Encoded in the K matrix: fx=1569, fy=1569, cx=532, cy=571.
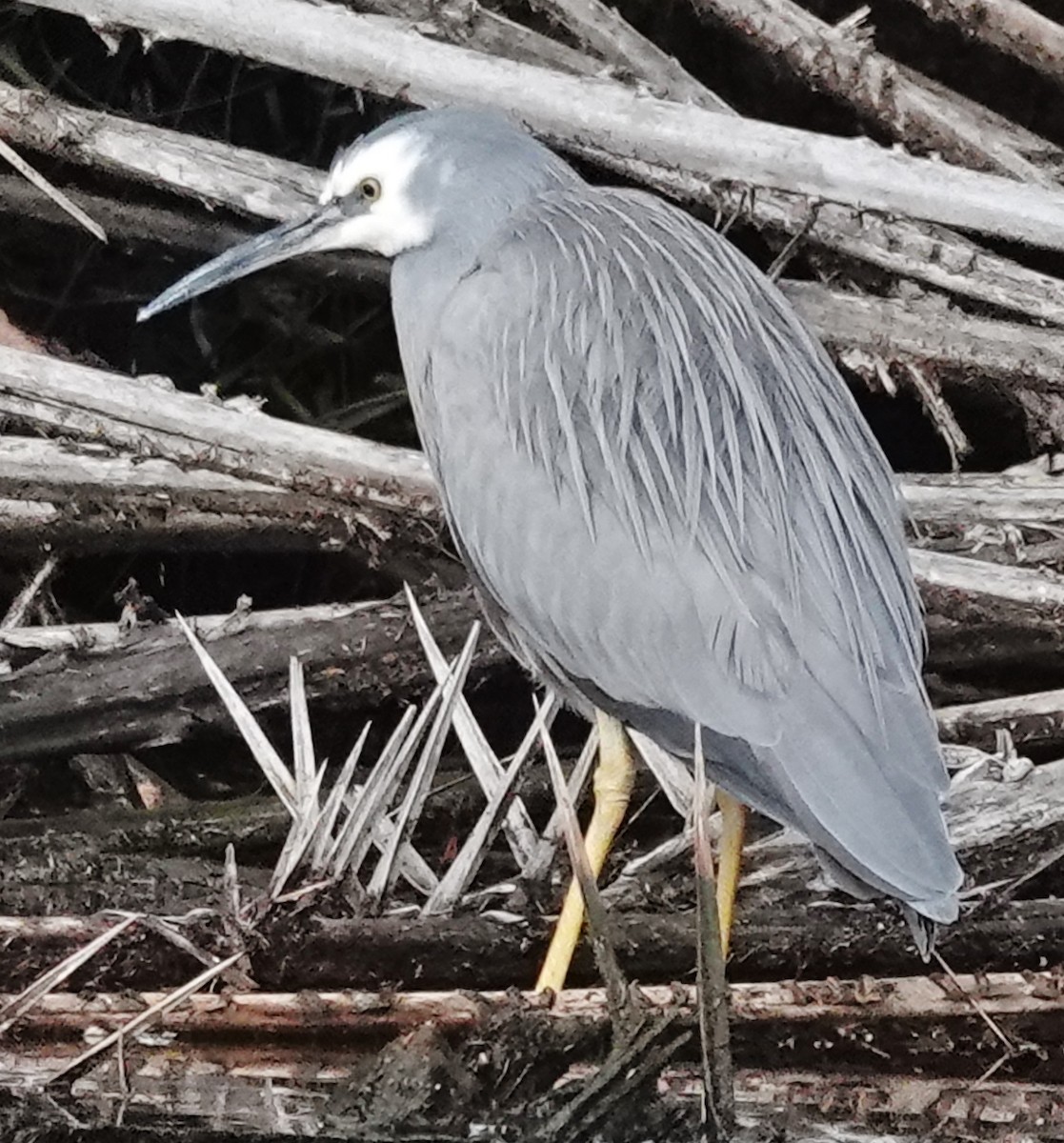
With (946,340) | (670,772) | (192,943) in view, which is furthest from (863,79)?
(192,943)

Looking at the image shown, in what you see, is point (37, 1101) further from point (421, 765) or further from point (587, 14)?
point (587, 14)

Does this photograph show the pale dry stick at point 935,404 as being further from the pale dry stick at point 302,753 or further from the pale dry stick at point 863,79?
the pale dry stick at point 302,753

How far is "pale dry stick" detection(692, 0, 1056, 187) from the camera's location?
166 centimetres

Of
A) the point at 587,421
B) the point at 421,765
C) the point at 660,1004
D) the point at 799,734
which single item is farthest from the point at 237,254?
the point at 660,1004

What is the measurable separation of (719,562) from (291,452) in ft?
1.40

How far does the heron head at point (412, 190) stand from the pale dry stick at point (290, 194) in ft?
0.23

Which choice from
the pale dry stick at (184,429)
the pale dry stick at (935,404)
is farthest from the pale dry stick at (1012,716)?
the pale dry stick at (184,429)

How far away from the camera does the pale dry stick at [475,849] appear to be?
1.29m

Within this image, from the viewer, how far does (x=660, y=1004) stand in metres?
1.19

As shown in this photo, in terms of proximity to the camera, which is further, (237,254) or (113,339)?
(113,339)

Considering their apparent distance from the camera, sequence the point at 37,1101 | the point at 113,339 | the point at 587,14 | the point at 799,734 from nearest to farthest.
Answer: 1. the point at 37,1101
2. the point at 799,734
3. the point at 587,14
4. the point at 113,339

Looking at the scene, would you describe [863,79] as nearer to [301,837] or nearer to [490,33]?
[490,33]

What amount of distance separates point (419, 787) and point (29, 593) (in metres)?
0.53

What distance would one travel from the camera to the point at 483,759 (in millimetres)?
1389
